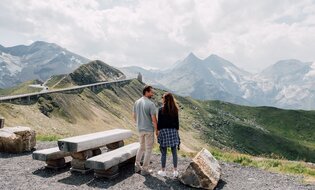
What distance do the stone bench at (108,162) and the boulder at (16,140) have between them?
746 cm

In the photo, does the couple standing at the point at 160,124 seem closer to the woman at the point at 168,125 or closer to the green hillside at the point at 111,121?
the woman at the point at 168,125

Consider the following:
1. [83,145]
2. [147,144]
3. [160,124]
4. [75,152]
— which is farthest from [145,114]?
[75,152]

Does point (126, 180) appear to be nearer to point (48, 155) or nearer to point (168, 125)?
point (168, 125)

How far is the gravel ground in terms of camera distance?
15656mm

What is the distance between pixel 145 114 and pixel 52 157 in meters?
5.15

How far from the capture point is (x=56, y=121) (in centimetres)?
8744

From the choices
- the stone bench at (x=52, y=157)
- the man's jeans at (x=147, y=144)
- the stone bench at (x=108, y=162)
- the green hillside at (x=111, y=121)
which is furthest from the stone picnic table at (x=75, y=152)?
the green hillside at (x=111, y=121)

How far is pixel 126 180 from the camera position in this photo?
16.4m

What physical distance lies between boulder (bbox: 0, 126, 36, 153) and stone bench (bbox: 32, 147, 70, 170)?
15.0 ft

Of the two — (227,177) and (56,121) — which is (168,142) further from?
(56,121)

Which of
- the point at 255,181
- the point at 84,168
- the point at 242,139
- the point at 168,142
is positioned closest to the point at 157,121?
the point at 168,142

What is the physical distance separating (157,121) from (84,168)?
4211 millimetres

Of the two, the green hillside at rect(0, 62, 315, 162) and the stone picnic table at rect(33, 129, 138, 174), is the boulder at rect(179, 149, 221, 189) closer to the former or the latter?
the stone picnic table at rect(33, 129, 138, 174)

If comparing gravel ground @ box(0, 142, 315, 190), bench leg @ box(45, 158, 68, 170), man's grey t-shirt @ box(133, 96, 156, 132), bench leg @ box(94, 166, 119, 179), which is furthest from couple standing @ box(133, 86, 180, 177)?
bench leg @ box(45, 158, 68, 170)
